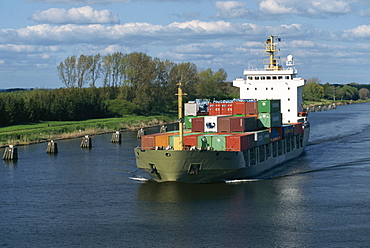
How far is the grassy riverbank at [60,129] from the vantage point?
2860 inches

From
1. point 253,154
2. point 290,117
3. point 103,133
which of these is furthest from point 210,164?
point 103,133

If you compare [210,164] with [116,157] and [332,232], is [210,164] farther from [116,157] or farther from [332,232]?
[116,157]

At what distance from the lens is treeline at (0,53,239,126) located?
98.8m

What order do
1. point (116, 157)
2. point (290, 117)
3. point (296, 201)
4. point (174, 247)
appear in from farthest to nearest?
point (290, 117)
point (116, 157)
point (296, 201)
point (174, 247)

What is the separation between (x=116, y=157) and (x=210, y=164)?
65.8 ft

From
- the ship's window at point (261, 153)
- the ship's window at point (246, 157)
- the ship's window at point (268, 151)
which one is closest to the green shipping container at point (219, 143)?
A: the ship's window at point (246, 157)

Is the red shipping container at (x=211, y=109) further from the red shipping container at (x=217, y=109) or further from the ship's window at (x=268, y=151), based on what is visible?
the ship's window at (x=268, y=151)

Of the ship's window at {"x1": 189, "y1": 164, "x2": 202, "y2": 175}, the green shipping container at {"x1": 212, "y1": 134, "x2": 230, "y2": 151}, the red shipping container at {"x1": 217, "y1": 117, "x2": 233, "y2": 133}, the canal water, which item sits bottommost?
the canal water

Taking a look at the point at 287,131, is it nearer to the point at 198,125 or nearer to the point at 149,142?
the point at 198,125

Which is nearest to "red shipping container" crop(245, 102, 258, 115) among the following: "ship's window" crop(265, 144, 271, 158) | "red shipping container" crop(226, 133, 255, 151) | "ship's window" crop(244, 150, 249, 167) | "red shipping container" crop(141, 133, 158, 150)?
"ship's window" crop(265, 144, 271, 158)

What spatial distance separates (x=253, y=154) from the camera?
45.8m

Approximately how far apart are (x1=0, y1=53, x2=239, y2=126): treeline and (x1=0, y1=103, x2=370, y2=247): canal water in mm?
44722

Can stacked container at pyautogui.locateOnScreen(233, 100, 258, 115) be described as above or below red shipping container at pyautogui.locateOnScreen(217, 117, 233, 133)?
above

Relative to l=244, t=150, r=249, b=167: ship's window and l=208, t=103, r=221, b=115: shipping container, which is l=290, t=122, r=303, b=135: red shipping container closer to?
l=208, t=103, r=221, b=115: shipping container
